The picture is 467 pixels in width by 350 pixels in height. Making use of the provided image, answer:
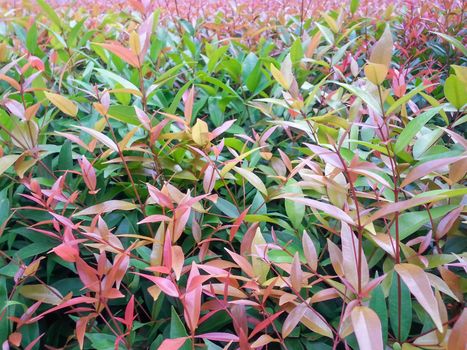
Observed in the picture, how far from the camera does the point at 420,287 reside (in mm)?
673

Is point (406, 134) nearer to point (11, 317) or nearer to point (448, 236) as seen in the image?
point (448, 236)

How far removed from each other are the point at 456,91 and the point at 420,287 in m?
0.69

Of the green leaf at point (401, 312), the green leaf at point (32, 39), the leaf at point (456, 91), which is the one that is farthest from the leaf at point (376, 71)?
the green leaf at point (32, 39)

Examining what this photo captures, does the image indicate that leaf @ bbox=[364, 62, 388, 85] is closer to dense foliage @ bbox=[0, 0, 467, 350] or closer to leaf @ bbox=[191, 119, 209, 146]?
dense foliage @ bbox=[0, 0, 467, 350]

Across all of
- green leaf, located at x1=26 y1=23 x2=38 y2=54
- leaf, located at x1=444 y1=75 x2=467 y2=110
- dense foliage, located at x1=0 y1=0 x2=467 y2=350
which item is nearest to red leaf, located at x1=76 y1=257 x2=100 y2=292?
dense foliage, located at x1=0 y1=0 x2=467 y2=350

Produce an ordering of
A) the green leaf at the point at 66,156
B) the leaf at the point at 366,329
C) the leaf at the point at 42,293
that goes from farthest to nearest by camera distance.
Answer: the green leaf at the point at 66,156 → the leaf at the point at 42,293 → the leaf at the point at 366,329

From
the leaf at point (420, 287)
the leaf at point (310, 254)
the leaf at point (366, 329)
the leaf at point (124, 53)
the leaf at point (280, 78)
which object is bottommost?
the leaf at point (310, 254)

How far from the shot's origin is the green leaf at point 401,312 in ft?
2.69

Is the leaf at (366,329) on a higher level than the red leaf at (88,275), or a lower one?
higher

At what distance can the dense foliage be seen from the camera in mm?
790


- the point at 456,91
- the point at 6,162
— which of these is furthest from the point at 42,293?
the point at 456,91

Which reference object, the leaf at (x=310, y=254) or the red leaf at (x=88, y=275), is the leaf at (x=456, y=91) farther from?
the red leaf at (x=88, y=275)

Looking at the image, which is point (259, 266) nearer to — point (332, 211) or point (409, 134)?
point (332, 211)

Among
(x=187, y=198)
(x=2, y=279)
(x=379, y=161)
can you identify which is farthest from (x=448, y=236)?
(x=2, y=279)
